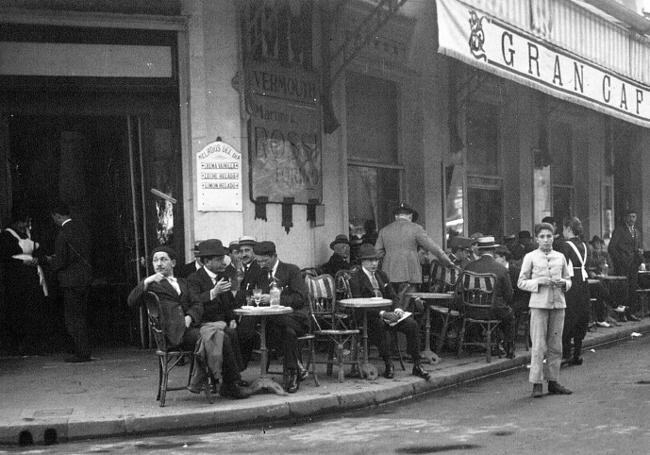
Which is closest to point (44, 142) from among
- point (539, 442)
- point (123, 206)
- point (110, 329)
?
point (123, 206)

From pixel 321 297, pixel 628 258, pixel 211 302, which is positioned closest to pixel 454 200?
pixel 628 258

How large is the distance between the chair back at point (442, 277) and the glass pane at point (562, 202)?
9330 millimetres

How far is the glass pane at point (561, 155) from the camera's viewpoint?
75.0ft

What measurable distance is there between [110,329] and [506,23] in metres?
6.67

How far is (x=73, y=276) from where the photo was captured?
12219 millimetres

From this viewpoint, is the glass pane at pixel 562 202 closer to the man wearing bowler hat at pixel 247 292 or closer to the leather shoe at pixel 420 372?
the leather shoe at pixel 420 372

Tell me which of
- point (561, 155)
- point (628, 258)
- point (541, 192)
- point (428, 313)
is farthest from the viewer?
point (561, 155)

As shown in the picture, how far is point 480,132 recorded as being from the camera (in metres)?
19.6

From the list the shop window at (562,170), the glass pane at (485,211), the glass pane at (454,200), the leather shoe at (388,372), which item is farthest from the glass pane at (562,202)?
the leather shoe at (388,372)

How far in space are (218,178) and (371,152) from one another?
4253 millimetres

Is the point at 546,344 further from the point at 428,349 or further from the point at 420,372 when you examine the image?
the point at 428,349

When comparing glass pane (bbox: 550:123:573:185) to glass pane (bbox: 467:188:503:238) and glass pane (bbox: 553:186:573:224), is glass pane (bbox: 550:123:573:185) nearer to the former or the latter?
glass pane (bbox: 553:186:573:224)

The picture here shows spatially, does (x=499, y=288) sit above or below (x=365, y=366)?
above

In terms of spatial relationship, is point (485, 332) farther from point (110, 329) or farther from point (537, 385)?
point (110, 329)
